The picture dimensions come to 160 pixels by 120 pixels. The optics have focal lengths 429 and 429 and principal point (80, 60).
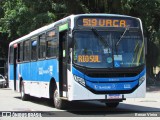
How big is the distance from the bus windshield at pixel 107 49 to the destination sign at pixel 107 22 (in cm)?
32

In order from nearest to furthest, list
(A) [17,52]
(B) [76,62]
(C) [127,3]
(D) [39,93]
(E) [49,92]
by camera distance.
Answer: (B) [76,62] < (E) [49,92] < (D) [39,93] < (A) [17,52] < (C) [127,3]

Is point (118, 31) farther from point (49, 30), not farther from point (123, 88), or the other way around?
point (49, 30)

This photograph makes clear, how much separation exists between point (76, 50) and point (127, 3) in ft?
70.9

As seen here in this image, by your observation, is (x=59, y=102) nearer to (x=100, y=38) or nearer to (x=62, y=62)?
(x=62, y=62)

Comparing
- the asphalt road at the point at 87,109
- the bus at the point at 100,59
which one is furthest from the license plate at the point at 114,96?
the asphalt road at the point at 87,109

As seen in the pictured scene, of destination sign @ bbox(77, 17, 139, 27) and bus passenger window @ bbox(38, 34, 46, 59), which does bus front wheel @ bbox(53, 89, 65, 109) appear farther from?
destination sign @ bbox(77, 17, 139, 27)

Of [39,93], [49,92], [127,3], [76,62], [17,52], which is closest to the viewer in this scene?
[76,62]

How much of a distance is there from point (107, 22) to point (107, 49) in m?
1.10

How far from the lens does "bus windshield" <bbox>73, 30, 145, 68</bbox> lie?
15.0 metres

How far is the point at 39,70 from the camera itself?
19.9m

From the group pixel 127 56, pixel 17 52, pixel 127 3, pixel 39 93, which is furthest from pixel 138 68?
pixel 127 3

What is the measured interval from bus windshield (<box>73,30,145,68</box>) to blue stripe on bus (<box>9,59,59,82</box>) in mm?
2145

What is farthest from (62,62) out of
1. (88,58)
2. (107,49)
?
(107,49)

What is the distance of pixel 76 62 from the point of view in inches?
591
